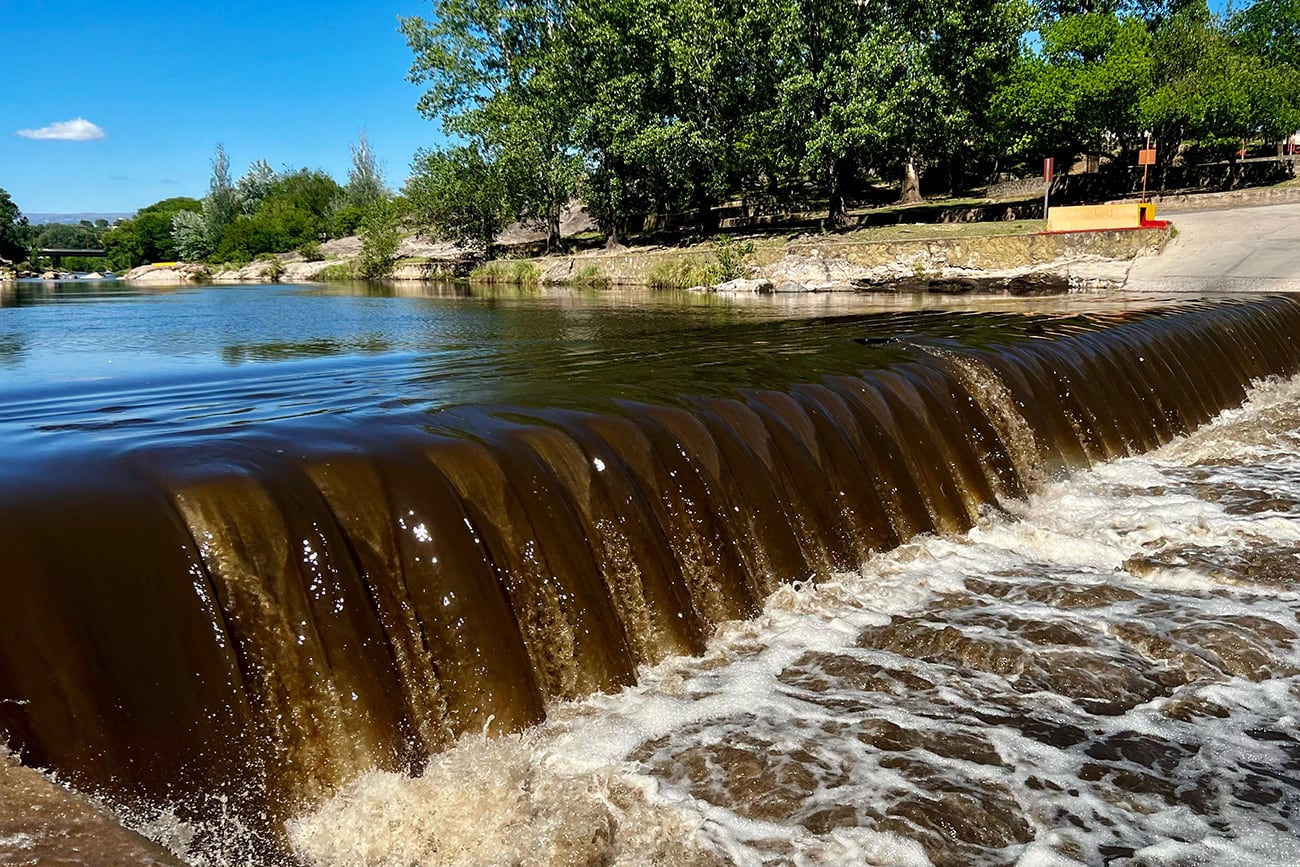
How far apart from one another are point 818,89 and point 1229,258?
1574 cm

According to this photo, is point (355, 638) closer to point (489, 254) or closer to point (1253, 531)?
point (1253, 531)

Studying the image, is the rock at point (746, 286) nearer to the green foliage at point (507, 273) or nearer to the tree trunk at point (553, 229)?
the green foliage at point (507, 273)

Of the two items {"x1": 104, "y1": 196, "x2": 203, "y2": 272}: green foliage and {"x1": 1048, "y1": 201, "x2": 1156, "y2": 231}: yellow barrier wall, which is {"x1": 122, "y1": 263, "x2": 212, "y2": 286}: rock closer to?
{"x1": 104, "y1": 196, "x2": 203, "y2": 272}: green foliage

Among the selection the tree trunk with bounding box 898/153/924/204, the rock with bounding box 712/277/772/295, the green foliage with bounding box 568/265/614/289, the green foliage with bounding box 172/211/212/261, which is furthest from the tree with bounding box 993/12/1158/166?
the green foliage with bounding box 172/211/212/261

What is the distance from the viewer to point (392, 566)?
378 cm

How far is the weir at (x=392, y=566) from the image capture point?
3011 millimetres

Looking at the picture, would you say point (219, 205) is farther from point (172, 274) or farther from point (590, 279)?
point (590, 279)

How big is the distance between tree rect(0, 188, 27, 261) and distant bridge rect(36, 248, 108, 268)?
17.5m

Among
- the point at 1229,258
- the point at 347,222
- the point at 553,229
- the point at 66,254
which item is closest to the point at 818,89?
the point at 1229,258

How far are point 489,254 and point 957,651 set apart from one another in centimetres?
4816

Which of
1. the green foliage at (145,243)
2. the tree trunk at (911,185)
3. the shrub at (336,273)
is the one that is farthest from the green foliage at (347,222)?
the tree trunk at (911,185)

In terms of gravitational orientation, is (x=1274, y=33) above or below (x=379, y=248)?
above

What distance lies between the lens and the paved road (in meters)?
17.8

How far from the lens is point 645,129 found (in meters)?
→ 34.2
